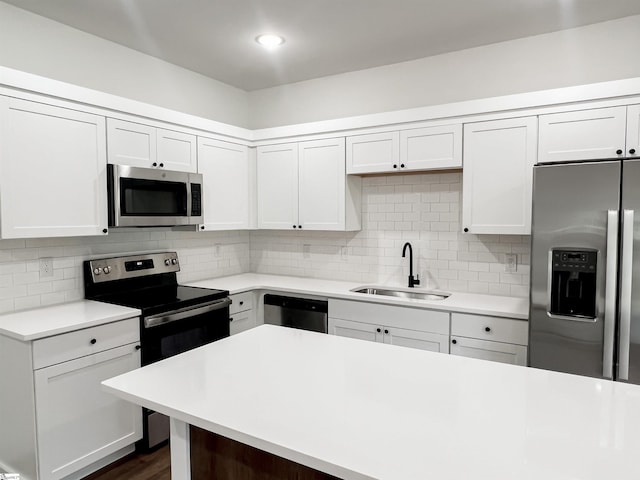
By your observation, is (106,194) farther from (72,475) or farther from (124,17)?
(72,475)

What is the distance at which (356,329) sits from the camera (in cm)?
327

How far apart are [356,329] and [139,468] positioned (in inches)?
65.6

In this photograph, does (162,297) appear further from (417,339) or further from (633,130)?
(633,130)

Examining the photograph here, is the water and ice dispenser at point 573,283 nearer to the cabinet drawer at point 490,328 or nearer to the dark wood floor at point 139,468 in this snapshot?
the cabinet drawer at point 490,328

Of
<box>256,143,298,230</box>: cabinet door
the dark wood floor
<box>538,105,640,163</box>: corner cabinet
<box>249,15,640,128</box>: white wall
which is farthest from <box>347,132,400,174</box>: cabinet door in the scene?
the dark wood floor

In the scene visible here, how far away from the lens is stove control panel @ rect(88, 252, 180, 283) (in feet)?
9.91

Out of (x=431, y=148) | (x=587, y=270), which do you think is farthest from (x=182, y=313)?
(x=587, y=270)

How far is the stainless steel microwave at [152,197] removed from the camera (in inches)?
112

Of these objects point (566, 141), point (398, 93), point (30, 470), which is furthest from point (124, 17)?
point (566, 141)

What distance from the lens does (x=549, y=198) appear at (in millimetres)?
2359

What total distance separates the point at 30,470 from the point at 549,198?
10.3ft

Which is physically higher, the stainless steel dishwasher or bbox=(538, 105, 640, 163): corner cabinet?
bbox=(538, 105, 640, 163): corner cabinet

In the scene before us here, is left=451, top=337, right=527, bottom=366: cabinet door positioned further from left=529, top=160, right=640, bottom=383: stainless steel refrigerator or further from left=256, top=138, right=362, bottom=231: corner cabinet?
left=256, top=138, right=362, bottom=231: corner cabinet

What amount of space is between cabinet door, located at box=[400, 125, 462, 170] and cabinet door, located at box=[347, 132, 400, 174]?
0.06 m
